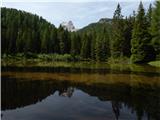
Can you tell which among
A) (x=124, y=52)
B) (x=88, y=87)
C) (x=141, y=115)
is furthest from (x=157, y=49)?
(x=141, y=115)

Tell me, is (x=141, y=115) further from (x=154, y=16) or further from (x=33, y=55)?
(x=33, y=55)

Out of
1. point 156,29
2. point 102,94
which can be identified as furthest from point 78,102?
point 156,29

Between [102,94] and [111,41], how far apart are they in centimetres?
6162

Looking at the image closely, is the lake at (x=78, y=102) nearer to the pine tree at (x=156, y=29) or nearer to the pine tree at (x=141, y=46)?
the pine tree at (x=156, y=29)

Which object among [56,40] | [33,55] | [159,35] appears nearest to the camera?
[159,35]

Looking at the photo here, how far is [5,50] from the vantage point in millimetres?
101188

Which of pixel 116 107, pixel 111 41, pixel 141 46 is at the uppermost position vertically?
pixel 111 41

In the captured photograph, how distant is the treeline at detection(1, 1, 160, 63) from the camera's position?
5700 cm

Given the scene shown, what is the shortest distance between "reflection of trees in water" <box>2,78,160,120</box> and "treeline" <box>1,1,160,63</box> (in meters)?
35.8

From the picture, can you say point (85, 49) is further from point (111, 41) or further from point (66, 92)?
point (66, 92)

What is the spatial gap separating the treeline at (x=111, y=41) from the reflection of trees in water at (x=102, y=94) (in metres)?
35.8

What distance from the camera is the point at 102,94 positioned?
685 inches

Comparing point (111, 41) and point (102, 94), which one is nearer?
point (102, 94)

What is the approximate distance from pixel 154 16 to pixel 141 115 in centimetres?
→ 4556
